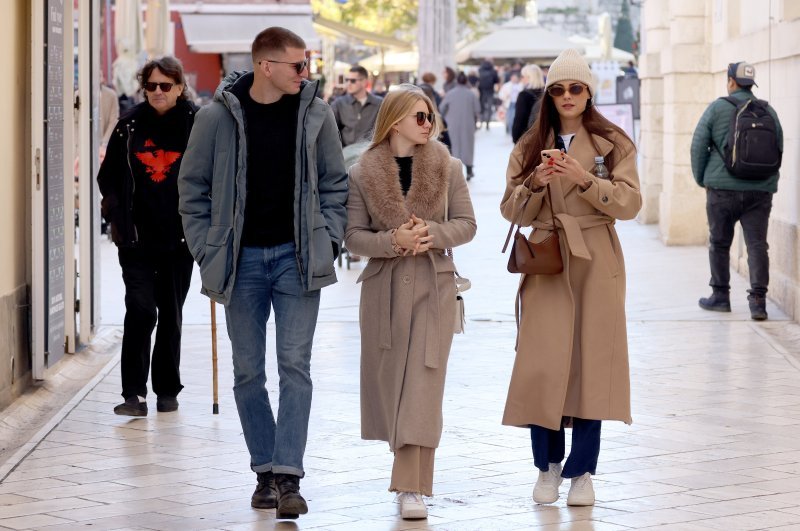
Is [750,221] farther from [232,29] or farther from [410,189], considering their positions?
[232,29]

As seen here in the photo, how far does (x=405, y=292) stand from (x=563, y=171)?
0.77m

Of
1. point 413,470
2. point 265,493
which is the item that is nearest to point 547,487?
point 413,470

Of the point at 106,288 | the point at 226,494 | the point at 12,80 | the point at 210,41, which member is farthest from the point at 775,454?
the point at 210,41

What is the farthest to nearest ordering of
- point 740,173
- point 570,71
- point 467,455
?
point 740,173 → point 467,455 → point 570,71

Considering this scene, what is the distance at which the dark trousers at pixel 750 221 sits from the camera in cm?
1179

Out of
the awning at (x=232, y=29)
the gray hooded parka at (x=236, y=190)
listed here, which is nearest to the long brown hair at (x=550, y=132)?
the gray hooded parka at (x=236, y=190)

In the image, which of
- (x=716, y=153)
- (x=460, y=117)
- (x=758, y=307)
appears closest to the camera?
(x=758, y=307)

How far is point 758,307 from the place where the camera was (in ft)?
38.4

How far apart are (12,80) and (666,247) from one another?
32.6ft

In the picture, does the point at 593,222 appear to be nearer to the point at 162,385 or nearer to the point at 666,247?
the point at 162,385

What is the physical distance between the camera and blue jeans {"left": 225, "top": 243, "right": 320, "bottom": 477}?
605cm

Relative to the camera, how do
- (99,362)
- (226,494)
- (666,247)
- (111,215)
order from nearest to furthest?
(226,494)
(111,215)
(99,362)
(666,247)

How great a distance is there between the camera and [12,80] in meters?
8.80

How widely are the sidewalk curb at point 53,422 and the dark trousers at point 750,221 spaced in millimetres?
4687
